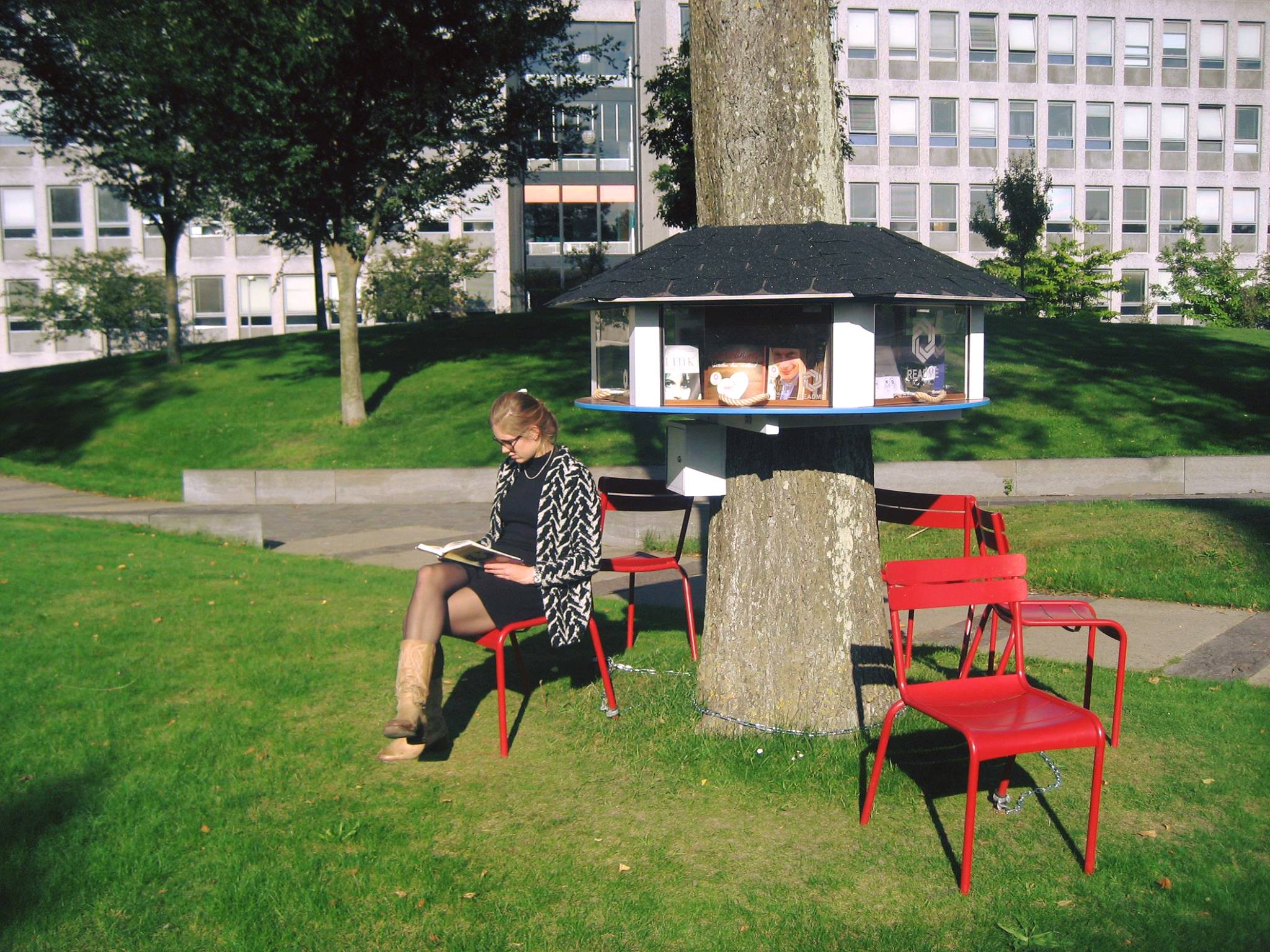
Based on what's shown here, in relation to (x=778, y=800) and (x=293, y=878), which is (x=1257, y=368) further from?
(x=293, y=878)

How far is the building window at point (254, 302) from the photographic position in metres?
55.7

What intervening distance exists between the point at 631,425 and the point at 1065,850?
1328 cm

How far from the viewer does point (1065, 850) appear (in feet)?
13.1

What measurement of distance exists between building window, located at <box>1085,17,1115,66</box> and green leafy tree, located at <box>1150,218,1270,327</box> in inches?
350

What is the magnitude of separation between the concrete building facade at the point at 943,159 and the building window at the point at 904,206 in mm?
94

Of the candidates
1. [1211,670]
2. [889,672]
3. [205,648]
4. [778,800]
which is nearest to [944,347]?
[889,672]

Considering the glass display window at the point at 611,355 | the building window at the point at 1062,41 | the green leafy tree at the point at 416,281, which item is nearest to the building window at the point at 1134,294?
the building window at the point at 1062,41

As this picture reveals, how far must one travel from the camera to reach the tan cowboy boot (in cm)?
474

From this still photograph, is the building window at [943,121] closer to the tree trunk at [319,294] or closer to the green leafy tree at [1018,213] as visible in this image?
the green leafy tree at [1018,213]

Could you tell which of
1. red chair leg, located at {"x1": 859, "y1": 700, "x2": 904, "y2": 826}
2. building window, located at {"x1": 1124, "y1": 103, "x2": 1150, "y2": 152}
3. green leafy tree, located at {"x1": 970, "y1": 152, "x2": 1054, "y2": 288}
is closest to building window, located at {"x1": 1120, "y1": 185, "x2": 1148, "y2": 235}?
building window, located at {"x1": 1124, "y1": 103, "x2": 1150, "y2": 152}

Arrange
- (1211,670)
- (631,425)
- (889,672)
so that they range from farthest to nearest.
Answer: (631,425), (1211,670), (889,672)

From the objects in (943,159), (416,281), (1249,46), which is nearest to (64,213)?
(416,281)

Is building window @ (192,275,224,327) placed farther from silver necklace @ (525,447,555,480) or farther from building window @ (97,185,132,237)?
silver necklace @ (525,447,555,480)

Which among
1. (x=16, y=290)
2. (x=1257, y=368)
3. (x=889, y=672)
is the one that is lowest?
(x=889, y=672)
